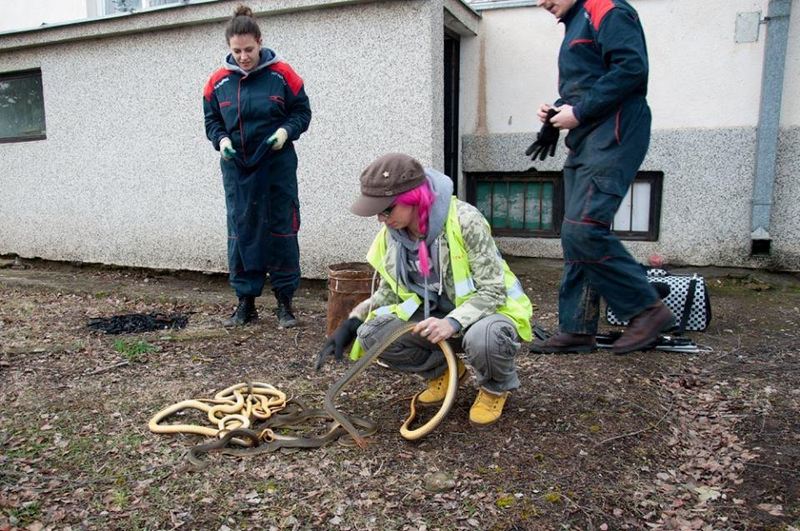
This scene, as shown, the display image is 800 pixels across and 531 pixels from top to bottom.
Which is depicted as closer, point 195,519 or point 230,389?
point 195,519

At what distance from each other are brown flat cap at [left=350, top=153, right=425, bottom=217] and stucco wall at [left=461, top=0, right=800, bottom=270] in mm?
4147

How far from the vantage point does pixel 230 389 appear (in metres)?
3.49

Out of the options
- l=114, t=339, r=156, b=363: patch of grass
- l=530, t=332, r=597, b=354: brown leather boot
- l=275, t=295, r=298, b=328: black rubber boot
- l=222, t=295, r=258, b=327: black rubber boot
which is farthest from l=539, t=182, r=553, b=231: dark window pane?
l=114, t=339, r=156, b=363: patch of grass

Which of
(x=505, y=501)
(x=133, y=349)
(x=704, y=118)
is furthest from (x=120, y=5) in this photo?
(x=505, y=501)

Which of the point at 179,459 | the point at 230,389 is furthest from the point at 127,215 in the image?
the point at 179,459

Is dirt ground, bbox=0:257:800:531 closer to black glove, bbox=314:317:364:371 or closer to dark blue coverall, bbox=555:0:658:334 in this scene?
black glove, bbox=314:317:364:371

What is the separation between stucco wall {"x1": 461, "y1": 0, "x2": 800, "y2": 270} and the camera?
19.2 ft

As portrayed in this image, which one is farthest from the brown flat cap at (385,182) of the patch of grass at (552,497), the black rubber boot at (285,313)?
the black rubber boot at (285,313)

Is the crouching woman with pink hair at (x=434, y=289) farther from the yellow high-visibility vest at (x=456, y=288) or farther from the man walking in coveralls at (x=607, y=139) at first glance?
the man walking in coveralls at (x=607, y=139)

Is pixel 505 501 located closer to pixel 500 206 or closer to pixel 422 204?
pixel 422 204

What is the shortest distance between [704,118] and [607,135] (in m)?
3.07

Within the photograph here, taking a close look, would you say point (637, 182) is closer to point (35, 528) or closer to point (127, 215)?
point (127, 215)

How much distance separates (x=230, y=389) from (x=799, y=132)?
5236 mm

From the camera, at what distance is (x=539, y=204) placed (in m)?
6.78
